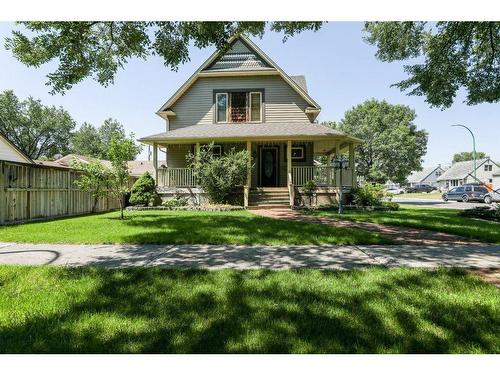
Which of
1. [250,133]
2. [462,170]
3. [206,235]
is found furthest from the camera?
[462,170]

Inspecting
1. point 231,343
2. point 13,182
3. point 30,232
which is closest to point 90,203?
point 13,182

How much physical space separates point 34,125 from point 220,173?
5124 centimetres

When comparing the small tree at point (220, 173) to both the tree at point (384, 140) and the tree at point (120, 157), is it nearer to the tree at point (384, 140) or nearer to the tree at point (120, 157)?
the tree at point (120, 157)

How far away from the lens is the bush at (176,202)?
50.2 feet

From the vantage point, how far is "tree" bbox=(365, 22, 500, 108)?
41.3 feet

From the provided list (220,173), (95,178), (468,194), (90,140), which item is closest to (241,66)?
(220,173)

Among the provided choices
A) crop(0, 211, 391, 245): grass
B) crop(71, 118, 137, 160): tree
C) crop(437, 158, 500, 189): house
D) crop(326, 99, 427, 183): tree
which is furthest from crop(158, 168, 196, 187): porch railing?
crop(437, 158, 500, 189): house

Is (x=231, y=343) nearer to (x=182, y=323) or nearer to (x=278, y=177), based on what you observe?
(x=182, y=323)

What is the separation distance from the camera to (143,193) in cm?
1548

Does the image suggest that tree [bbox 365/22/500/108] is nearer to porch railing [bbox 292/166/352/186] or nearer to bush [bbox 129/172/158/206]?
porch railing [bbox 292/166/352/186]

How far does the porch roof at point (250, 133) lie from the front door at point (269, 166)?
1.68m

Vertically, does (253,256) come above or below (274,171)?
below

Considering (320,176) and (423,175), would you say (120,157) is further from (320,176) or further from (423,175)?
(423,175)

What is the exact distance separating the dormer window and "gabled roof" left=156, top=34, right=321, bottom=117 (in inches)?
50.5
